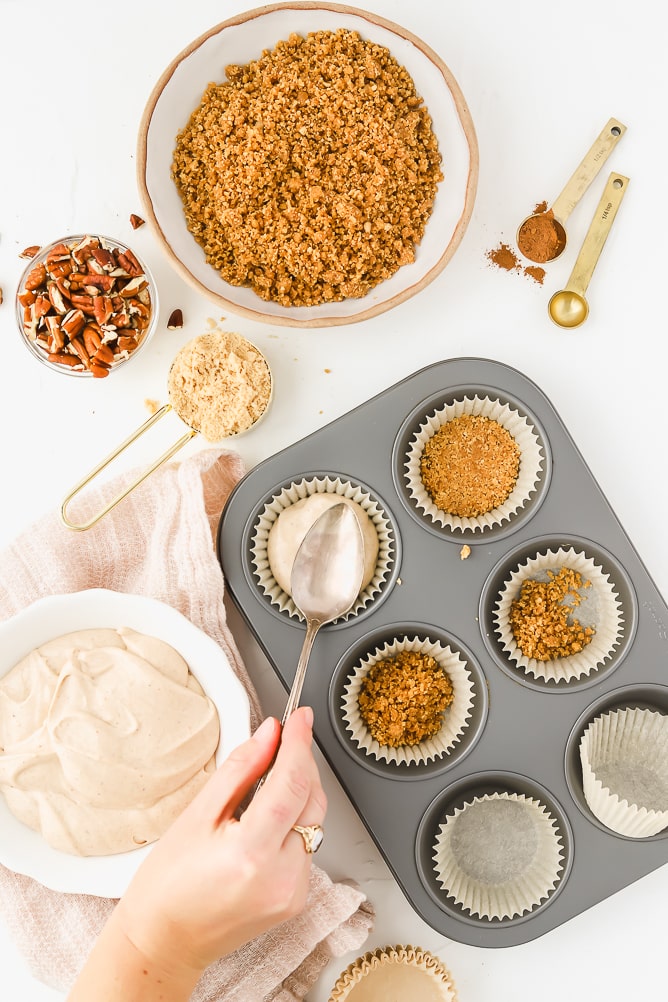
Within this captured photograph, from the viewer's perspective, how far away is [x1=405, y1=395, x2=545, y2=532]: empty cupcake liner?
186 centimetres

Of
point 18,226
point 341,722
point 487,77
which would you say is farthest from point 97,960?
point 487,77

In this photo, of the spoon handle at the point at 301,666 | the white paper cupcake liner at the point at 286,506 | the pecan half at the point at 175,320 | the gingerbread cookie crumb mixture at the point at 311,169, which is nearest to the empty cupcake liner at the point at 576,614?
the white paper cupcake liner at the point at 286,506

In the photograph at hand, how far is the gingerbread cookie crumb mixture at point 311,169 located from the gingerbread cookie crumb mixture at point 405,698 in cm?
93

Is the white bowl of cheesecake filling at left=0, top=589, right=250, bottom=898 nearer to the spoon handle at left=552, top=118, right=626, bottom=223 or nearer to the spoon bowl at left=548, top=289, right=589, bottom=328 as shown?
the spoon bowl at left=548, top=289, right=589, bottom=328

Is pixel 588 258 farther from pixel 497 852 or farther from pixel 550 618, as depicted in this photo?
pixel 497 852

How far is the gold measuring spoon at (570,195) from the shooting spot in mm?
1979

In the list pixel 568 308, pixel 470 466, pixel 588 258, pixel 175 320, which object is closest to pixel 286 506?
pixel 470 466

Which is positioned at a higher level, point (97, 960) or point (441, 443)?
point (441, 443)

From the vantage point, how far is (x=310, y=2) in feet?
5.77

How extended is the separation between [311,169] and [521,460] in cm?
86

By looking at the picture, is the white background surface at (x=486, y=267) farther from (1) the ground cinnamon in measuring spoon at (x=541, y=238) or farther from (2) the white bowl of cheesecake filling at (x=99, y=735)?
(2) the white bowl of cheesecake filling at (x=99, y=735)

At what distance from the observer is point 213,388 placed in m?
1.85

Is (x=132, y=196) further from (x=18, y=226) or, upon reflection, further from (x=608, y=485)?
(x=608, y=485)

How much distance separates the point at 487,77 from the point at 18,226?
133 cm
